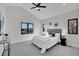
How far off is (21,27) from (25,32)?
2.27 feet

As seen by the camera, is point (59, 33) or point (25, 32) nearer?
point (59, 33)

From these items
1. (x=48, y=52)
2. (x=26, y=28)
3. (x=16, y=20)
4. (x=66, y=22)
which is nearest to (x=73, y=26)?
(x=66, y=22)

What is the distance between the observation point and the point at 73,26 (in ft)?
17.4

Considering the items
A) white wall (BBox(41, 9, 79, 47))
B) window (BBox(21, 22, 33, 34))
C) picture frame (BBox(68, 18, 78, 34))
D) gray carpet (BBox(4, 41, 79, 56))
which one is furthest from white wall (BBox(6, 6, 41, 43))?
picture frame (BBox(68, 18, 78, 34))

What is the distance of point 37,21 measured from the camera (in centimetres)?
862

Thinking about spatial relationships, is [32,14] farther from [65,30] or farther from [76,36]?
[76,36]

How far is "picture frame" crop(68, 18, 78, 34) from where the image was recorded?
16.8ft

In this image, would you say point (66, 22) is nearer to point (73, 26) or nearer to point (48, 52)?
point (73, 26)

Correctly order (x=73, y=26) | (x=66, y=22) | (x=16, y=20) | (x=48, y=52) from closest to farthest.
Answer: (x=48, y=52) < (x=73, y=26) < (x=66, y=22) < (x=16, y=20)

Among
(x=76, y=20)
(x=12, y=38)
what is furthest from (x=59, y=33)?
(x=12, y=38)

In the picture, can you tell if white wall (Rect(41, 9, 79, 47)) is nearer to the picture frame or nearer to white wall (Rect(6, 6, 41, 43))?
the picture frame

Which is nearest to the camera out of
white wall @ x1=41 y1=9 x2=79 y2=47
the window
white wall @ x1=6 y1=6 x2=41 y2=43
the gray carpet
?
the gray carpet

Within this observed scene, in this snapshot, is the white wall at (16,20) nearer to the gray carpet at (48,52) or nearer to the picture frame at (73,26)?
the gray carpet at (48,52)

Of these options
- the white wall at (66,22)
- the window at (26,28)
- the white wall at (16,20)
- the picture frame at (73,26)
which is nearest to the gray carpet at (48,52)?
the white wall at (66,22)
